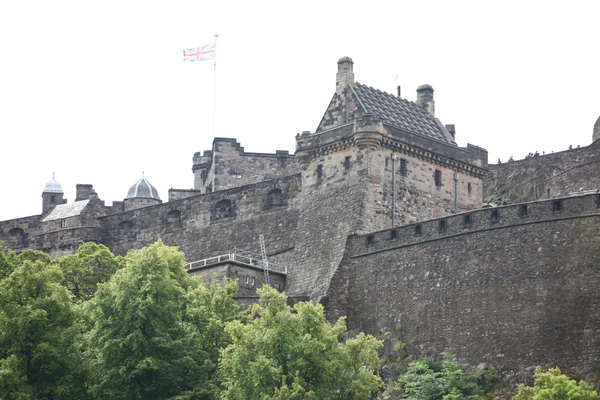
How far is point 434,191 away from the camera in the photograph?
88000mm

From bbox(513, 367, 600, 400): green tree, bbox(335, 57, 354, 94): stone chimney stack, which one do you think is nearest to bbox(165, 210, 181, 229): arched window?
bbox(335, 57, 354, 94): stone chimney stack

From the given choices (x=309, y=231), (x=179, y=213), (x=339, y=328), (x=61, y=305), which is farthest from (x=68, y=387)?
(x=179, y=213)

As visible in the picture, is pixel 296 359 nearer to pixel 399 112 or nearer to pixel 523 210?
pixel 523 210

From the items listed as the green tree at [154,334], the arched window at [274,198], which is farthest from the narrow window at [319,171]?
the green tree at [154,334]

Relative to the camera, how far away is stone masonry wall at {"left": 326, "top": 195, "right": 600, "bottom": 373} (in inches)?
2948

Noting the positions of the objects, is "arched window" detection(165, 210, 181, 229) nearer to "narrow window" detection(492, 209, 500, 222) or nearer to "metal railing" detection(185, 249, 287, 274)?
"metal railing" detection(185, 249, 287, 274)

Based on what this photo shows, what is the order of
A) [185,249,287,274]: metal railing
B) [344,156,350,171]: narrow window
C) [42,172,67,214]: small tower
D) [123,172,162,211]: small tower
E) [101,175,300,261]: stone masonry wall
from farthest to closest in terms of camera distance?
[123,172,162,211]: small tower → [42,172,67,214]: small tower → [101,175,300,261]: stone masonry wall → [185,249,287,274]: metal railing → [344,156,350,171]: narrow window

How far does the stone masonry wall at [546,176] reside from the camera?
311ft

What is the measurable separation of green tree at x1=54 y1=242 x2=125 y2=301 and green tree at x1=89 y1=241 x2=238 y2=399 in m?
11.1

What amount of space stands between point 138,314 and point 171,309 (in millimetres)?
1751

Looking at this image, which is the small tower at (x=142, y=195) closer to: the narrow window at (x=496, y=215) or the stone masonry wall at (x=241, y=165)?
the stone masonry wall at (x=241, y=165)

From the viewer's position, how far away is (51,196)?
364 ft

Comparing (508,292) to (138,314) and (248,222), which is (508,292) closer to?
(138,314)

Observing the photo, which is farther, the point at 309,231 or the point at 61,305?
the point at 309,231
